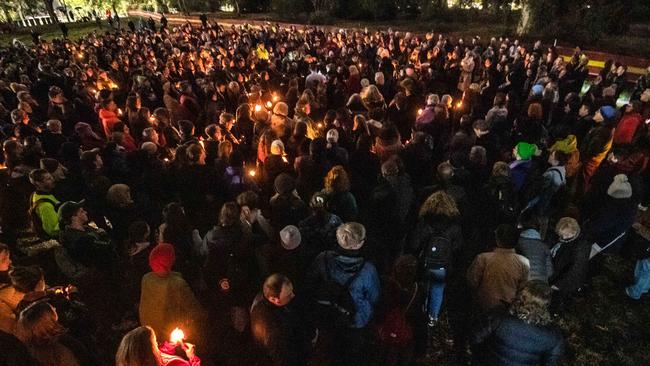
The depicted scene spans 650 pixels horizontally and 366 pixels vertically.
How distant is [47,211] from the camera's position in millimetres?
5152

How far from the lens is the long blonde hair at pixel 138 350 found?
251 cm

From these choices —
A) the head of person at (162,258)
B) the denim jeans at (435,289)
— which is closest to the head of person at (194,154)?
the head of person at (162,258)

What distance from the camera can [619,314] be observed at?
5234 millimetres

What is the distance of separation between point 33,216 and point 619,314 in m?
8.30

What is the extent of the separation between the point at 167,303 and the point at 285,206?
1.76 metres

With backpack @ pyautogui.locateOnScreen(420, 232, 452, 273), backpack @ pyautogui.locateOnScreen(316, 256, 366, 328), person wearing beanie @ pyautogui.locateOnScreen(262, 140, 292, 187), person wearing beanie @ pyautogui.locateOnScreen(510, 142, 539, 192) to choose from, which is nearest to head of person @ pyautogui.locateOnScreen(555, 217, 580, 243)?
backpack @ pyautogui.locateOnScreen(420, 232, 452, 273)

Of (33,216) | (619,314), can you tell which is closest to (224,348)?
(33,216)

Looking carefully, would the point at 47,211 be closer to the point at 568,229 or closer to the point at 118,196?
the point at 118,196

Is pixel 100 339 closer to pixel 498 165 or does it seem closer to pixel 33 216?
pixel 33 216

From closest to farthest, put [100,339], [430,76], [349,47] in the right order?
[100,339]
[430,76]
[349,47]

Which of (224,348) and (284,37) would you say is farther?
(284,37)

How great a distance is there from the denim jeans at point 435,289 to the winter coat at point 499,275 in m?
0.42

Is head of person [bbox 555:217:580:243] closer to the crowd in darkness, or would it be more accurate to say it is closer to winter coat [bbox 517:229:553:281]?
the crowd in darkness

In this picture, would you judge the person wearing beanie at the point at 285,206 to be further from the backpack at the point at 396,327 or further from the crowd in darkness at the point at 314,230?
the backpack at the point at 396,327
